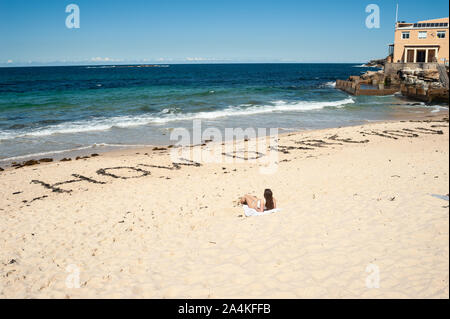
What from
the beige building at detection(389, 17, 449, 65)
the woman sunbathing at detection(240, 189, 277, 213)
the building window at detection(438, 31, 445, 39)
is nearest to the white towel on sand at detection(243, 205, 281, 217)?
the woman sunbathing at detection(240, 189, 277, 213)

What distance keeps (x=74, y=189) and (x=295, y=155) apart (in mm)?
8528

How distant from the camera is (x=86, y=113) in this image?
Result: 2909 cm

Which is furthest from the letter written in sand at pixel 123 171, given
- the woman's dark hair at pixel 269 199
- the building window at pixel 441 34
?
the building window at pixel 441 34

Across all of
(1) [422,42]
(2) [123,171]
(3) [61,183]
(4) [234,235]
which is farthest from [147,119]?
(1) [422,42]

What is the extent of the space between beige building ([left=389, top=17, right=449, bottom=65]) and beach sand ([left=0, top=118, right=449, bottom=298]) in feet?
151

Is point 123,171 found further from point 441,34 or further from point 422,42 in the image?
point 441,34

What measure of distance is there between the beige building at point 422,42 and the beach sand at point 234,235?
46.1 meters

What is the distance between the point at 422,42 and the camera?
162ft

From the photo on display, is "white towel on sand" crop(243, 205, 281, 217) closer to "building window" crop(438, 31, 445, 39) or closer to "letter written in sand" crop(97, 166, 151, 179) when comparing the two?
"letter written in sand" crop(97, 166, 151, 179)

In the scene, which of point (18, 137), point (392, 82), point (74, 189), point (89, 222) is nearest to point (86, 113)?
point (18, 137)

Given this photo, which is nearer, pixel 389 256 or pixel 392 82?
pixel 389 256

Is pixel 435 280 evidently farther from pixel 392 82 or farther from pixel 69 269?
pixel 392 82

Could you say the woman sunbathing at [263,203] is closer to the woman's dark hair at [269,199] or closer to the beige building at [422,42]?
the woman's dark hair at [269,199]

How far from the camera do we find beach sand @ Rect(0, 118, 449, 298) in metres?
4.61
